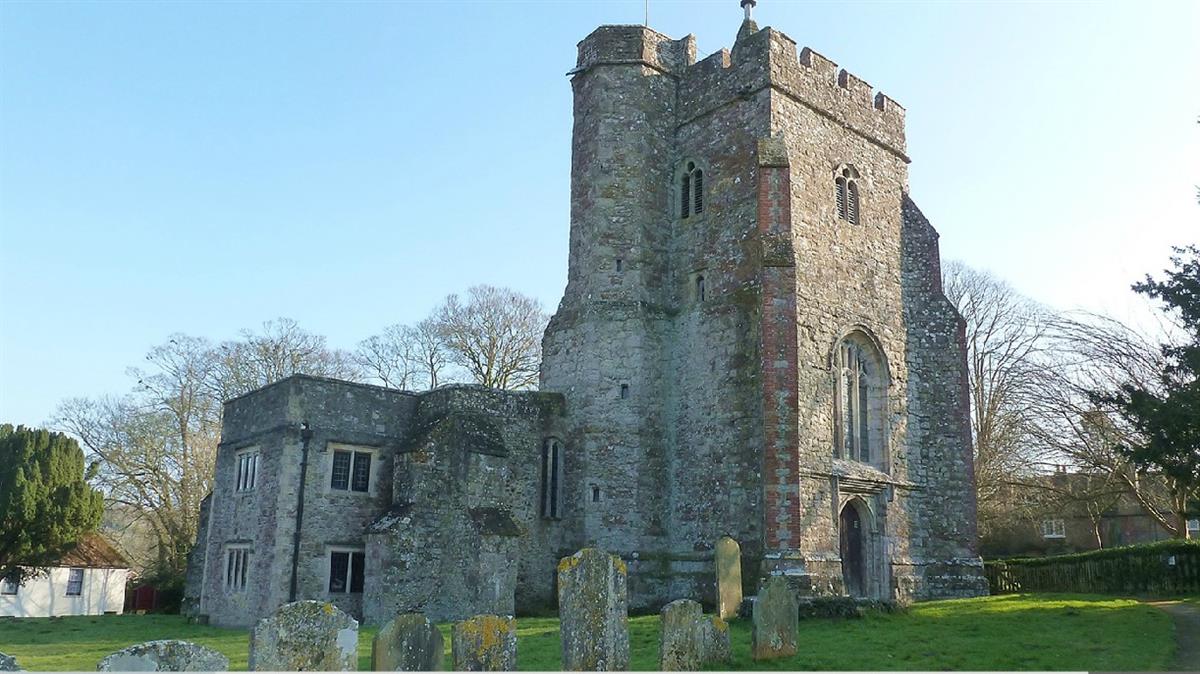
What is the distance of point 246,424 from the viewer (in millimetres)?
23547

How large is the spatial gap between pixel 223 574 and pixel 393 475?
4.70 metres

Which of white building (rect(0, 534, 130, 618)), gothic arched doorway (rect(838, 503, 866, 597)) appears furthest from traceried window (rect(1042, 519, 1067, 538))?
white building (rect(0, 534, 130, 618))

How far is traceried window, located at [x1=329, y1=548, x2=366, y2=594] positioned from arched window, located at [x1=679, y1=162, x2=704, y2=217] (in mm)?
11797

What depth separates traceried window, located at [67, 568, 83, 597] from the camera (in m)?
36.4

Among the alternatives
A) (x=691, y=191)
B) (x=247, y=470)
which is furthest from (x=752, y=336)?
(x=247, y=470)

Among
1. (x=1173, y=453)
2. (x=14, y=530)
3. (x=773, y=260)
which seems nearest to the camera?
(x=1173, y=453)

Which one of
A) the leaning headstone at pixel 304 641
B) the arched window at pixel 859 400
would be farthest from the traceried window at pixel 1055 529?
the leaning headstone at pixel 304 641

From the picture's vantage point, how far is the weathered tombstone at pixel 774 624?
13016mm

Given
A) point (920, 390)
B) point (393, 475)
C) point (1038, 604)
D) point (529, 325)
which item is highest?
point (529, 325)

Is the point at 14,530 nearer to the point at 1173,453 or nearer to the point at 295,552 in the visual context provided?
the point at 295,552

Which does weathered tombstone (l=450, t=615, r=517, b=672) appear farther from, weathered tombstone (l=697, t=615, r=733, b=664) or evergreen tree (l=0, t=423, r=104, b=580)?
evergreen tree (l=0, t=423, r=104, b=580)

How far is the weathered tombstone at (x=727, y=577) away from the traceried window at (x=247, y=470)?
1135cm

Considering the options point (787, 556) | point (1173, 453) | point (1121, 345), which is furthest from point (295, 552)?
point (1121, 345)

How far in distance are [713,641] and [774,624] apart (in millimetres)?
1163
